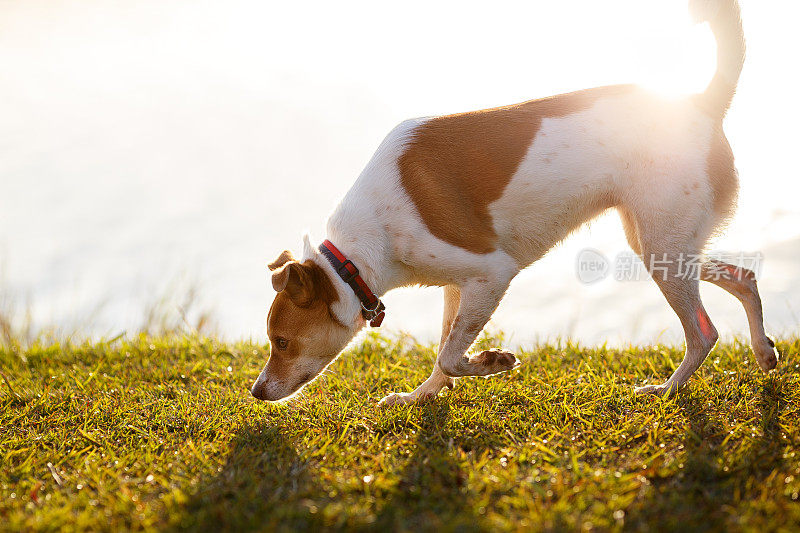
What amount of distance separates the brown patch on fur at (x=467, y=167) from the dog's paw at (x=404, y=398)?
2.76 feet

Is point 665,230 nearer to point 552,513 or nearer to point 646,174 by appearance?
point 646,174

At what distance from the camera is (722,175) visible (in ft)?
11.9

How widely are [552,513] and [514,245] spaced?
1723 mm

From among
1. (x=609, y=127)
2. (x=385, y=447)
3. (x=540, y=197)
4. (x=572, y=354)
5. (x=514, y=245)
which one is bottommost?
(x=572, y=354)

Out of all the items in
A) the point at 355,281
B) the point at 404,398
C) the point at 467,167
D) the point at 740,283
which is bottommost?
the point at 404,398

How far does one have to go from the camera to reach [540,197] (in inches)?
142

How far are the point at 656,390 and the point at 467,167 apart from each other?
59.8 inches

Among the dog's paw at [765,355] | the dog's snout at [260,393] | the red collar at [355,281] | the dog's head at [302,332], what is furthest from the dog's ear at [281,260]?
the dog's paw at [765,355]

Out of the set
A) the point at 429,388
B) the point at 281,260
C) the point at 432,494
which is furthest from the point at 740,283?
the point at 281,260

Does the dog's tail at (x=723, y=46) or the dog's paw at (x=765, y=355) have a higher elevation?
the dog's tail at (x=723, y=46)

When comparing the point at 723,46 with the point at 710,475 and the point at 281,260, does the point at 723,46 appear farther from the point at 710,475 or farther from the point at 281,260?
the point at 281,260

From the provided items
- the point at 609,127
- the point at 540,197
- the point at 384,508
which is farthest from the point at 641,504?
the point at 609,127

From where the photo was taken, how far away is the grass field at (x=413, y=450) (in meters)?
2.39

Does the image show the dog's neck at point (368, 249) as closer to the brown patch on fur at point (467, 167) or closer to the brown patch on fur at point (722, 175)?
the brown patch on fur at point (467, 167)
